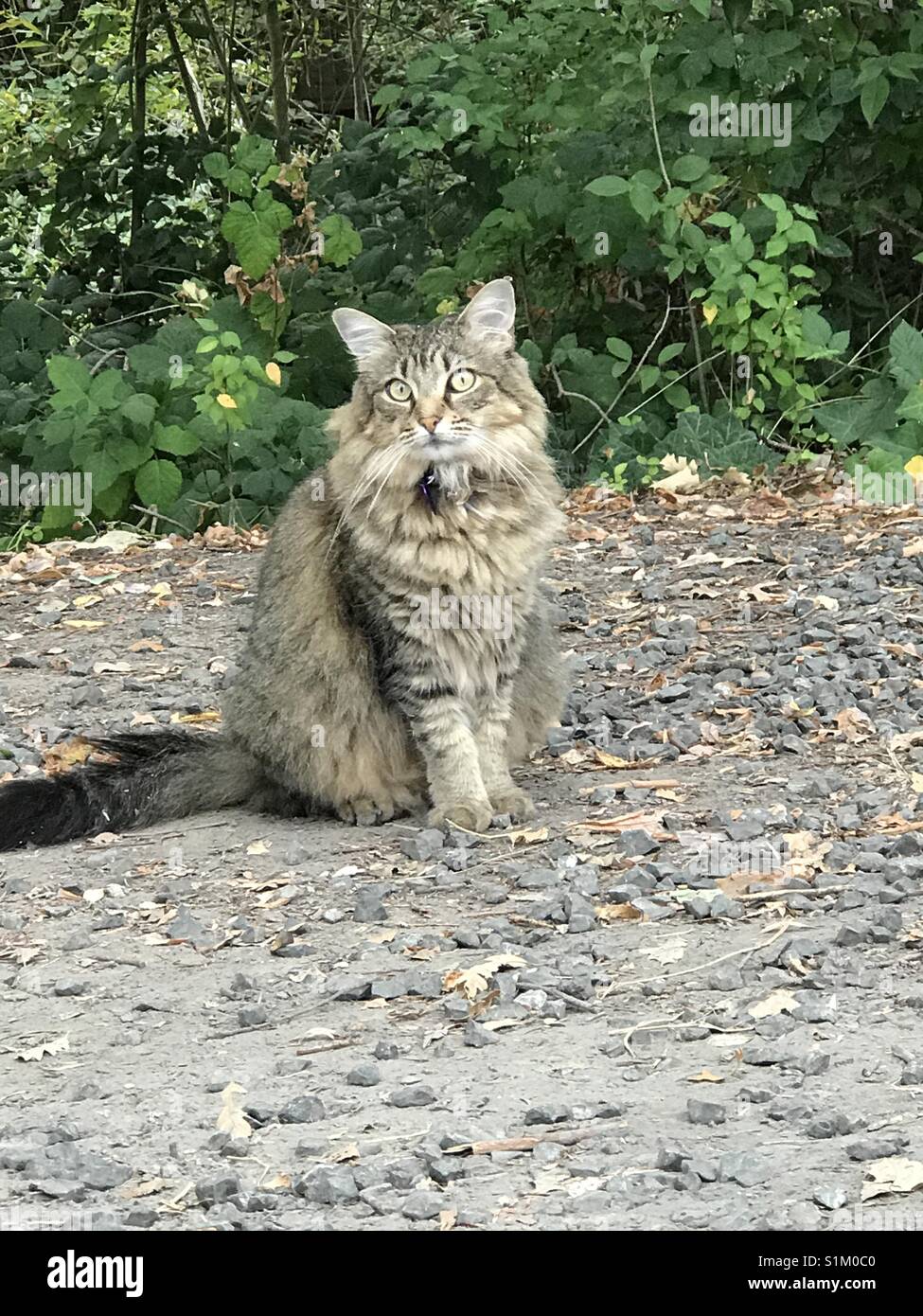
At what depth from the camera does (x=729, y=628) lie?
6.34 meters

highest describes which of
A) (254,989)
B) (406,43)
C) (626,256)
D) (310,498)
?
(406,43)

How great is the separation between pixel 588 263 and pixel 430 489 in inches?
182

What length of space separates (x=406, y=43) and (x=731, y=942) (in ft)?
30.9

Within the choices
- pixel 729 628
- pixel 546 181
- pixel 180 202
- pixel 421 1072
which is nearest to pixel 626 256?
pixel 546 181

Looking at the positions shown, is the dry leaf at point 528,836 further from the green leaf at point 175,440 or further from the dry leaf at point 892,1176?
the green leaf at point 175,440

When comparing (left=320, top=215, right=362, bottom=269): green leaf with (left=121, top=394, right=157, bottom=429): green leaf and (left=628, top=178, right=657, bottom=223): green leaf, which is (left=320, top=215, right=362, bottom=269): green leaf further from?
(left=628, top=178, right=657, bottom=223): green leaf

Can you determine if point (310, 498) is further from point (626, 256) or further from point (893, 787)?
point (626, 256)

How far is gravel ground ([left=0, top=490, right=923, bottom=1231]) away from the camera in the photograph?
2.82 m

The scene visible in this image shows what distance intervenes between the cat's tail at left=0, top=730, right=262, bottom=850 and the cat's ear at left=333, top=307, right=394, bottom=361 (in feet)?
4.13

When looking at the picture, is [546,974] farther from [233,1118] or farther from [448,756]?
[448,756]

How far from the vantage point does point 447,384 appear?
4.82m

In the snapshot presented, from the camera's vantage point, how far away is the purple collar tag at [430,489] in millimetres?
4906

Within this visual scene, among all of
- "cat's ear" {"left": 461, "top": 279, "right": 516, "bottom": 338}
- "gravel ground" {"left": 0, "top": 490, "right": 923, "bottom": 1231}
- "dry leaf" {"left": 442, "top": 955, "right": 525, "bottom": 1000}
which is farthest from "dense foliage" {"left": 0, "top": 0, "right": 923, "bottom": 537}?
"dry leaf" {"left": 442, "top": 955, "right": 525, "bottom": 1000}

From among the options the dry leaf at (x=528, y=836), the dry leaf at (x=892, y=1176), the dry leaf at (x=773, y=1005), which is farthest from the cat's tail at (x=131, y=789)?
the dry leaf at (x=892, y=1176)
